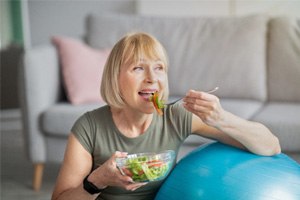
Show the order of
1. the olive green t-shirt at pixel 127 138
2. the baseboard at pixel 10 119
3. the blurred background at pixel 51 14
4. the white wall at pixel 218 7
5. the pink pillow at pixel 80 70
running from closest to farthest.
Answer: the olive green t-shirt at pixel 127 138
the pink pillow at pixel 80 70
the white wall at pixel 218 7
the blurred background at pixel 51 14
the baseboard at pixel 10 119

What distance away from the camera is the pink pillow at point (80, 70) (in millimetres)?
3090

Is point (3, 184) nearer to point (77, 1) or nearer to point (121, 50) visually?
point (121, 50)

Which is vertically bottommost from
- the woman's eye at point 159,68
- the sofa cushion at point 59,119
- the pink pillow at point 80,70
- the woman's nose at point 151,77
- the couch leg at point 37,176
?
the couch leg at point 37,176

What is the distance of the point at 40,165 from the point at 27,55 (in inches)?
24.4

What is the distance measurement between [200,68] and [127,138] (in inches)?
66.9

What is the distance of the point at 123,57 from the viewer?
5.14ft

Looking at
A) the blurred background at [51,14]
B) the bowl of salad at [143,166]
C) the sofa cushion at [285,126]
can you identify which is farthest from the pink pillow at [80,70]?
the bowl of salad at [143,166]

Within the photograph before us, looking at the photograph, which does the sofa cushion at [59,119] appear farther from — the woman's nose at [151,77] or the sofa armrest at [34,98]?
the woman's nose at [151,77]

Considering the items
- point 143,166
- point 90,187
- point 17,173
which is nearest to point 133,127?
point 90,187

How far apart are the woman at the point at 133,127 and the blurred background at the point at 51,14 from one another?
2547 mm

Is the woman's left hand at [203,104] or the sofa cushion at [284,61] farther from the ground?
the woman's left hand at [203,104]

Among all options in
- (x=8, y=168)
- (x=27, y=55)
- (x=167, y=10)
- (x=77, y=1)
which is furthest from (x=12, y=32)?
(x=27, y=55)

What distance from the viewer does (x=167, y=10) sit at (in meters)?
4.43

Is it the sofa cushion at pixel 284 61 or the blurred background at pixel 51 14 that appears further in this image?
the blurred background at pixel 51 14
